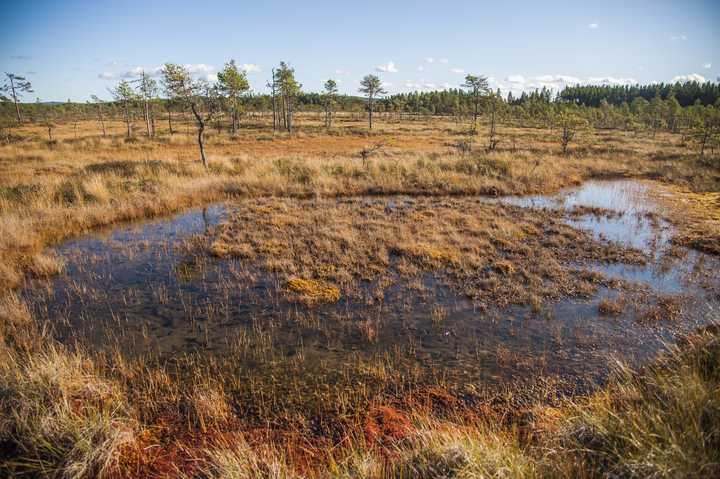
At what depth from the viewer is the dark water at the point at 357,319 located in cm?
578

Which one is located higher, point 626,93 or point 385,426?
point 626,93

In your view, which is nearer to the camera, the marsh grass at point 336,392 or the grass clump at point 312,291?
the marsh grass at point 336,392

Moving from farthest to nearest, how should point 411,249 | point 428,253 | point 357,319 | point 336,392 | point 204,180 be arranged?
point 204,180
point 411,249
point 428,253
point 357,319
point 336,392

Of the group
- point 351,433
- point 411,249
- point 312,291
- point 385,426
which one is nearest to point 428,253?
point 411,249

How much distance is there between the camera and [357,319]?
22.4 ft

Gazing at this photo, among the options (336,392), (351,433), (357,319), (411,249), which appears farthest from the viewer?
(411,249)

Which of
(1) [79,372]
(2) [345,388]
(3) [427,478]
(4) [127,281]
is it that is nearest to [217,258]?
(4) [127,281]

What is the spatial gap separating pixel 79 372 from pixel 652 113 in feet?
270

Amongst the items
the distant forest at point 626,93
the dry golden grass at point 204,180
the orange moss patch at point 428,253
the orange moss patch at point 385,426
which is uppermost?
the distant forest at point 626,93

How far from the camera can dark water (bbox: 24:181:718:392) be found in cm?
578

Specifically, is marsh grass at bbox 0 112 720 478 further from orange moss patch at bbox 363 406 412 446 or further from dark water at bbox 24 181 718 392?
dark water at bbox 24 181 718 392

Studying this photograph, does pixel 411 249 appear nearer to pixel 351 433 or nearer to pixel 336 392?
pixel 336 392

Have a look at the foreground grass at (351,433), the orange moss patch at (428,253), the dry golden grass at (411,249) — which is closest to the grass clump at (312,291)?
the dry golden grass at (411,249)

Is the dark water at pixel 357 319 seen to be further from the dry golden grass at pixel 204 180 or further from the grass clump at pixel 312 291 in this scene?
the dry golden grass at pixel 204 180
